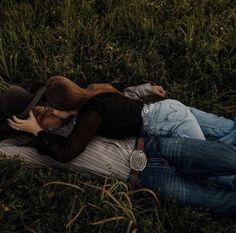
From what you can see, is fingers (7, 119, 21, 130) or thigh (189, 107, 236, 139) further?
thigh (189, 107, 236, 139)

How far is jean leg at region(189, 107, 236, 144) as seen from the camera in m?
3.94

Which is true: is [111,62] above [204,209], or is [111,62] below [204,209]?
above

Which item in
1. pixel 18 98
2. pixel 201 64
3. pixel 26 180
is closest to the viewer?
pixel 26 180

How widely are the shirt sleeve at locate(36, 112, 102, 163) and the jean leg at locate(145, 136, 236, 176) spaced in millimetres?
506

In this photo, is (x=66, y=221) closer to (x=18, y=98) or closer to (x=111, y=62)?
(x=18, y=98)

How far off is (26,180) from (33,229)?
39 cm

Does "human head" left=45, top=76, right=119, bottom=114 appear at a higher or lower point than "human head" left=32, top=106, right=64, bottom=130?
higher

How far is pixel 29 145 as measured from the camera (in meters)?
4.14

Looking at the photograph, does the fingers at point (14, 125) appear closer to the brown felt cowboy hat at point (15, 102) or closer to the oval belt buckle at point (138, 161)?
the brown felt cowboy hat at point (15, 102)

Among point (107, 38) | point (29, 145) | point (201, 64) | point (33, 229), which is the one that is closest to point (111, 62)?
point (107, 38)

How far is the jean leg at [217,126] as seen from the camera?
394cm

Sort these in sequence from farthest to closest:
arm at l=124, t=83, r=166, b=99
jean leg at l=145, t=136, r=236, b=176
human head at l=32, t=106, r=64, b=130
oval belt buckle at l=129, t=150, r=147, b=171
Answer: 1. arm at l=124, t=83, r=166, b=99
2. human head at l=32, t=106, r=64, b=130
3. oval belt buckle at l=129, t=150, r=147, b=171
4. jean leg at l=145, t=136, r=236, b=176

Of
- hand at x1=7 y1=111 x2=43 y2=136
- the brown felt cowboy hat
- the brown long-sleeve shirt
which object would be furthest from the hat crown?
the brown long-sleeve shirt

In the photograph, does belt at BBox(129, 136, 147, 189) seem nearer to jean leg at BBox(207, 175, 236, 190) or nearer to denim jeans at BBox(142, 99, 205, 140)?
denim jeans at BBox(142, 99, 205, 140)
